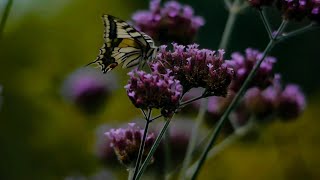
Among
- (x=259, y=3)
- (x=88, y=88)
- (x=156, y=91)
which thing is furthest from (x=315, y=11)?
(x=88, y=88)

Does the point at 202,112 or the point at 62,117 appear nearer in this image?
the point at 202,112

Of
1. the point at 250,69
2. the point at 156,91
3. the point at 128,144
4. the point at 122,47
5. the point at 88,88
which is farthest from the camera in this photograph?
the point at 88,88

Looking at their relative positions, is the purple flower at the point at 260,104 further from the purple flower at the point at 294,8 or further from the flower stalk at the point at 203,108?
the purple flower at the point at 294,8

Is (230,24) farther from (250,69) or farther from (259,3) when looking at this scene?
(259,3)

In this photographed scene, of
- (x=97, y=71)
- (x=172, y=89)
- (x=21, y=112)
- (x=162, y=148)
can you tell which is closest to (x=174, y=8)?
(x=162, y=148)

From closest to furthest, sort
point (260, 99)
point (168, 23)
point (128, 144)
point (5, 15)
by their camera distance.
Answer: point (128, 144), point (5, 15), point (168, 23), point (260, 99)

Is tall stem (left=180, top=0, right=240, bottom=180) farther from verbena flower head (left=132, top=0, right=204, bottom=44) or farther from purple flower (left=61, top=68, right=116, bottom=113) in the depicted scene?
purple flower (left=61, top=68, right=116, bottom=113)
